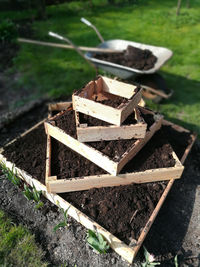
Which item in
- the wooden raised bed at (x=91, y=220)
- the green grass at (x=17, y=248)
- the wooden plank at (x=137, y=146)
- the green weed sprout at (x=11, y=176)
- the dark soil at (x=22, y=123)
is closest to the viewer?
the wooden raised bed at (x=91, y=220)

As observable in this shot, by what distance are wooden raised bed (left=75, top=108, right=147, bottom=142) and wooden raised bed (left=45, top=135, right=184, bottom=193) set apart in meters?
0.47

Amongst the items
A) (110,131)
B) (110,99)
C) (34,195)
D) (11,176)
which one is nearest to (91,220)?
(34,195)

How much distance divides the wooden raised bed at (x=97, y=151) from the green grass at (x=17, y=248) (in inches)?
47.3

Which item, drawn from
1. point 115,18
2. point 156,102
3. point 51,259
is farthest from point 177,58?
point 51,259

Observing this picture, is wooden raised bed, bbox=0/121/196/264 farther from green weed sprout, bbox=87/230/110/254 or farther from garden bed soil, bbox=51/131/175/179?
garden bed soil, bbox=51/131/175/179

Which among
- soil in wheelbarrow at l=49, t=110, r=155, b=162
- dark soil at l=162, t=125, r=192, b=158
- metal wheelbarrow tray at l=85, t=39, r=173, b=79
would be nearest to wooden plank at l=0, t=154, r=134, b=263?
soil in wheelbarrow at l=49, t=110, r=155, b=162

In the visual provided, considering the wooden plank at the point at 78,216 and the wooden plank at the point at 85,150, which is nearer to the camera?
the wooden plank at the point at 78,216

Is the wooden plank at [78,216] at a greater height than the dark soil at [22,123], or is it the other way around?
the wooden plank at [78,216]

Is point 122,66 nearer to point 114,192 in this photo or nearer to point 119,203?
point 114,192

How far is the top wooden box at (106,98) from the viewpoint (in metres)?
2.69

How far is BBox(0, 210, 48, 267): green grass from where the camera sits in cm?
253

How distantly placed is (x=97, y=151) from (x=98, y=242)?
1.02 meters

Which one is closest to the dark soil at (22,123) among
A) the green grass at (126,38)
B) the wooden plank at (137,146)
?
the green grass at (126,38)

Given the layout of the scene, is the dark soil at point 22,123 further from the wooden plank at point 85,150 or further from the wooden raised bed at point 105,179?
the wooden raised bed at point 105,179
